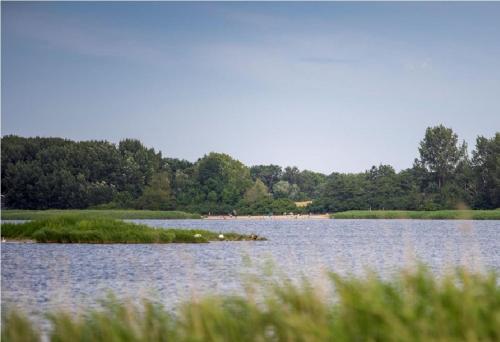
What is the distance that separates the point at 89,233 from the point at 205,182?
87.9 m

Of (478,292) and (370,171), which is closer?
(478,292)

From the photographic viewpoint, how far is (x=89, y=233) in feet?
156

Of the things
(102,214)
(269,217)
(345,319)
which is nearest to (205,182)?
(269,217)

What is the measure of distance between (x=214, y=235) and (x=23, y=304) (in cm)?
3230

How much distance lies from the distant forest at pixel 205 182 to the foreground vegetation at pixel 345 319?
99105 mm

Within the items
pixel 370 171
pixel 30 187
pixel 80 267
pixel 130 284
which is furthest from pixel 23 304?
pixel 370 171

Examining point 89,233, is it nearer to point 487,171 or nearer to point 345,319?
point 345,319

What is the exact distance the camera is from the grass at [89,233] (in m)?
47.5

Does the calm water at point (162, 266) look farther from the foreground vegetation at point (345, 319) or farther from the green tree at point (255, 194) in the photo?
the green tree at point (255, 194)

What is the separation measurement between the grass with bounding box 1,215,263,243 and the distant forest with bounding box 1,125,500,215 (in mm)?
65718

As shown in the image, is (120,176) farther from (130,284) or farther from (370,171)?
(130,284)

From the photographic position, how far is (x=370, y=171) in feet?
424

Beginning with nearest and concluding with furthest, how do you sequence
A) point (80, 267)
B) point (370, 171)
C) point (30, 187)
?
point (80, 267)
point (30, 187)
point (370, 171)

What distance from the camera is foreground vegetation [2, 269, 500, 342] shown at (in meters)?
8.96
